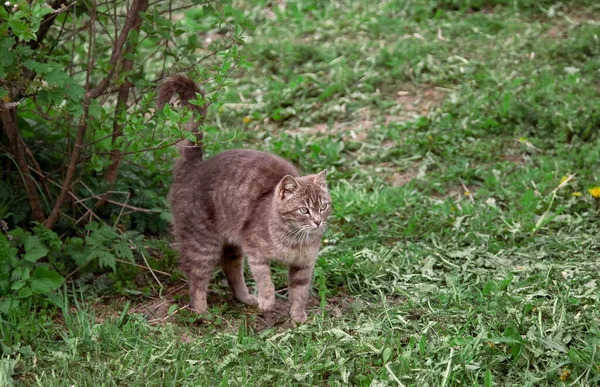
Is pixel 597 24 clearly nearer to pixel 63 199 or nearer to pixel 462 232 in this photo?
pixel 462 232

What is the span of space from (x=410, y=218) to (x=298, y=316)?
71.7 inches

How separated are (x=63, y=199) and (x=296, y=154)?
9.09ft

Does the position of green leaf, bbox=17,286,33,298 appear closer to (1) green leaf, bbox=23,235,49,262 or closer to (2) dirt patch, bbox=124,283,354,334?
(1) green leaf, bbox=23,235,49,262

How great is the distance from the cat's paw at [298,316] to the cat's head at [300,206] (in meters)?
0.51

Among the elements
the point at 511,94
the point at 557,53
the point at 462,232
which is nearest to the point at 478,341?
the point at 462,232

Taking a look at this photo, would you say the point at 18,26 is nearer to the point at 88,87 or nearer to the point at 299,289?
the point at 88,87

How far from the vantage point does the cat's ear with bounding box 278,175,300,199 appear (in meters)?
5.50

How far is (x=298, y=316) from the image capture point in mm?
5508

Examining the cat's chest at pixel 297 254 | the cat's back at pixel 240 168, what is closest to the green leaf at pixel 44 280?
the cat's back at pixel 240 168

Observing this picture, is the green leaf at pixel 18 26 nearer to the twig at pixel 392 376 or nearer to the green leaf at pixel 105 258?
the green leaf at pixel 105 258

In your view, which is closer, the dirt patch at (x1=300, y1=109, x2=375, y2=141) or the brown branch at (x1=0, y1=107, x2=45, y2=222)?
the brown branch at (x1=0, y1=107, x2=45, y2=222)

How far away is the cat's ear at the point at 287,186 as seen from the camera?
5.50 metres

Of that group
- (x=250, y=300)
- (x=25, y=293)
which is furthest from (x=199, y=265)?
(x=25, y=293)

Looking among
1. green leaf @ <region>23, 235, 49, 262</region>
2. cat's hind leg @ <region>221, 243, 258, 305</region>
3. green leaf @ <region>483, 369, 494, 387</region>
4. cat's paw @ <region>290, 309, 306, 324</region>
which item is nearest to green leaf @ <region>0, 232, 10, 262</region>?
green leaf @ <region>23, 235, 49, 262</region>
